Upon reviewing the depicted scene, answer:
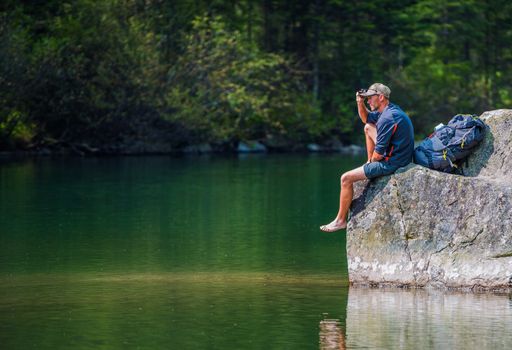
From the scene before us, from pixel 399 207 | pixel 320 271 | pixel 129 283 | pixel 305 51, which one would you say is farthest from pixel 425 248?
pixel 305 51

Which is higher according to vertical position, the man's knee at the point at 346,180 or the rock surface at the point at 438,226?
the man's knee at the point at 346,180

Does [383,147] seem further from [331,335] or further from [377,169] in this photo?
[331,335]

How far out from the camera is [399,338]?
10250 millimetres

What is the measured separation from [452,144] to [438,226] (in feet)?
3.30

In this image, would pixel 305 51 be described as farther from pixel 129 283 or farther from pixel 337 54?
pixel 129 283

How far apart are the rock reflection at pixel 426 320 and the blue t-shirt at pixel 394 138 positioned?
1494mm

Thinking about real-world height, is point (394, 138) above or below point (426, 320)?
above

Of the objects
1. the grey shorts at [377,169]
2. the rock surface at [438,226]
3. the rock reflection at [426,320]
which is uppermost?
the grey shorts at [377,169]

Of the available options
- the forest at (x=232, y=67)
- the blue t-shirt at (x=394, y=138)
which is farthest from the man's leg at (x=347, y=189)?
the forest at (x=232, y=67)

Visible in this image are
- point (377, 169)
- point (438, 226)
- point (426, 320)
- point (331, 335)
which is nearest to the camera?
point (331, 335)

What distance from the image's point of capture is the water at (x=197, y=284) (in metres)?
10.4

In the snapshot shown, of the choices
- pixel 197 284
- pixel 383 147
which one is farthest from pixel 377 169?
pixel 197 284

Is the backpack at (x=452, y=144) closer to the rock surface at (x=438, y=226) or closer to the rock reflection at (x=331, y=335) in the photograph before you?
the rock surface at (x=438, y=226)

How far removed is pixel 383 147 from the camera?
13172 mm
